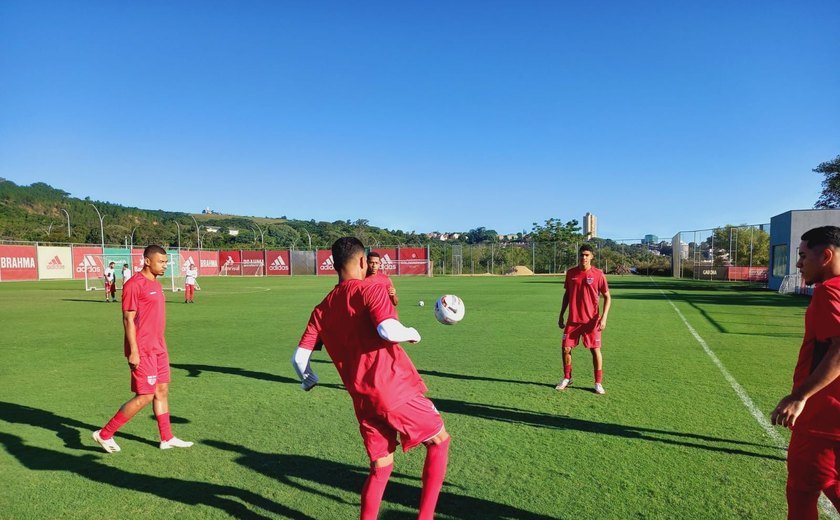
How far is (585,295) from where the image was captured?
707 cm

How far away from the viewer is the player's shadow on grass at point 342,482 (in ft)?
12.1

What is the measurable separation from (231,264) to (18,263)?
21455 millimetres

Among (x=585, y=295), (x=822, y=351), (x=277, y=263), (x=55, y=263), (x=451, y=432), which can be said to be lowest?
(x=277, y=263)

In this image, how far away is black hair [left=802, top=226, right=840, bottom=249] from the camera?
2.73m

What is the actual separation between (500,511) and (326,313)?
6.60ft

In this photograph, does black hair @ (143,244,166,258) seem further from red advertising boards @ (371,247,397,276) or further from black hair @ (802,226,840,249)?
red advertising boards @ (371,247,397,276)

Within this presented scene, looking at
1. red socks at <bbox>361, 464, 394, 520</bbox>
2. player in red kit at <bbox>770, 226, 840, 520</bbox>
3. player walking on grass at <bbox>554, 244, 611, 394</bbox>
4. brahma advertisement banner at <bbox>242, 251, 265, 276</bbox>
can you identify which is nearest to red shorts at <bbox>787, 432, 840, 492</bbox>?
player in red kit at <bbox>770, 226, 840, 520</bbox>

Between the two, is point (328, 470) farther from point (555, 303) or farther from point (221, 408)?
point (555, 303)

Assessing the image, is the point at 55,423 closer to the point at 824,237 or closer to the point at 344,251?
the point at 344,251

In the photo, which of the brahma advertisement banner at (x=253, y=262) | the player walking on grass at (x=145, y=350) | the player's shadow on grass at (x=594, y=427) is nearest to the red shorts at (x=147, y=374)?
the player walking on grass at (x=145, y=350)

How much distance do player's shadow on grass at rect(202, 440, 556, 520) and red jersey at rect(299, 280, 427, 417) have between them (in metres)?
1.23

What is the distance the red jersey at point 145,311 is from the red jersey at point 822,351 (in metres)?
5.12

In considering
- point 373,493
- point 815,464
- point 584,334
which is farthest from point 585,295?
point 373,493

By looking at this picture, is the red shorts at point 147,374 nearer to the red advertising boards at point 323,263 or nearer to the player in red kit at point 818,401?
the player in red kit at point 818,401
